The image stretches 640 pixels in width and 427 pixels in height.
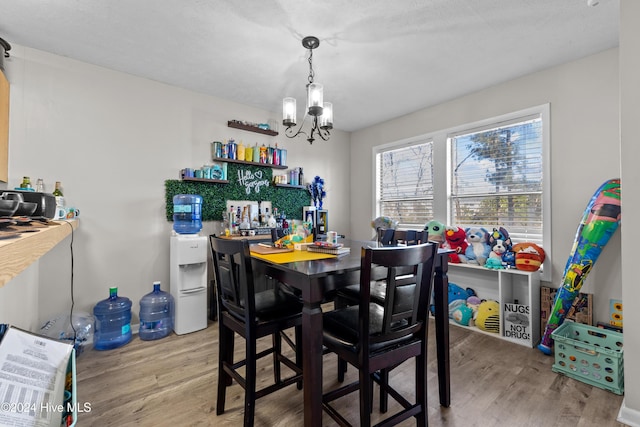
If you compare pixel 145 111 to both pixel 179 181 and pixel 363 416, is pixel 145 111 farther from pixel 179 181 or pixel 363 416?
pixel 363 416

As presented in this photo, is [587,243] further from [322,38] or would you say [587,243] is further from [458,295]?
[322,38]

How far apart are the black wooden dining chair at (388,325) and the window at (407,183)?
2.69 m

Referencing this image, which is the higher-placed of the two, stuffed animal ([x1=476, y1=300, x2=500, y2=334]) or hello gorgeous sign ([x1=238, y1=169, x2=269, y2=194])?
hello gorgeous sign ([x1=238, y1=169, x2=269, y2=194])

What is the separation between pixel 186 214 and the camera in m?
3.21

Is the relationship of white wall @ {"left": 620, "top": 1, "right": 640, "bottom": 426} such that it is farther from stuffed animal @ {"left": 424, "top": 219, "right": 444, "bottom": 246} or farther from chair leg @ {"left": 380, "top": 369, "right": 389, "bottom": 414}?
stuffed animal @ {"left": 424, "top": 219, "right": 444, "bottom": 246}

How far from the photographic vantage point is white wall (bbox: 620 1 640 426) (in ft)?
5.38

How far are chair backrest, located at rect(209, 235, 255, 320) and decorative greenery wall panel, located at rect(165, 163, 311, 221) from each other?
1.86 m

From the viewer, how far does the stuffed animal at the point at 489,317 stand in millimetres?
2850

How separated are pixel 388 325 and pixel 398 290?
0.16 meters

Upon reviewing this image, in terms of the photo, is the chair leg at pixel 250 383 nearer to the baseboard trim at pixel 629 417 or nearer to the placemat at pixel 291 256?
the placemat at pixel 291 256

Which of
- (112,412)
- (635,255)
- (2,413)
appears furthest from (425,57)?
(112,412)

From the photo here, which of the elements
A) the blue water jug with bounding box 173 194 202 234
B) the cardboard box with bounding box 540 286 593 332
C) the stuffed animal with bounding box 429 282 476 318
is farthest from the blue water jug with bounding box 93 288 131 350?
the cardboard box with bounding box 540 286 593 332

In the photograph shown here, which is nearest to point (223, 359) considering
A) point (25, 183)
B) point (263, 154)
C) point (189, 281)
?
point (189, 281)

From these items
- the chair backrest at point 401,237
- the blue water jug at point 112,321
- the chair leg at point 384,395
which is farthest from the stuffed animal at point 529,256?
the blue water jug at point 112,321
